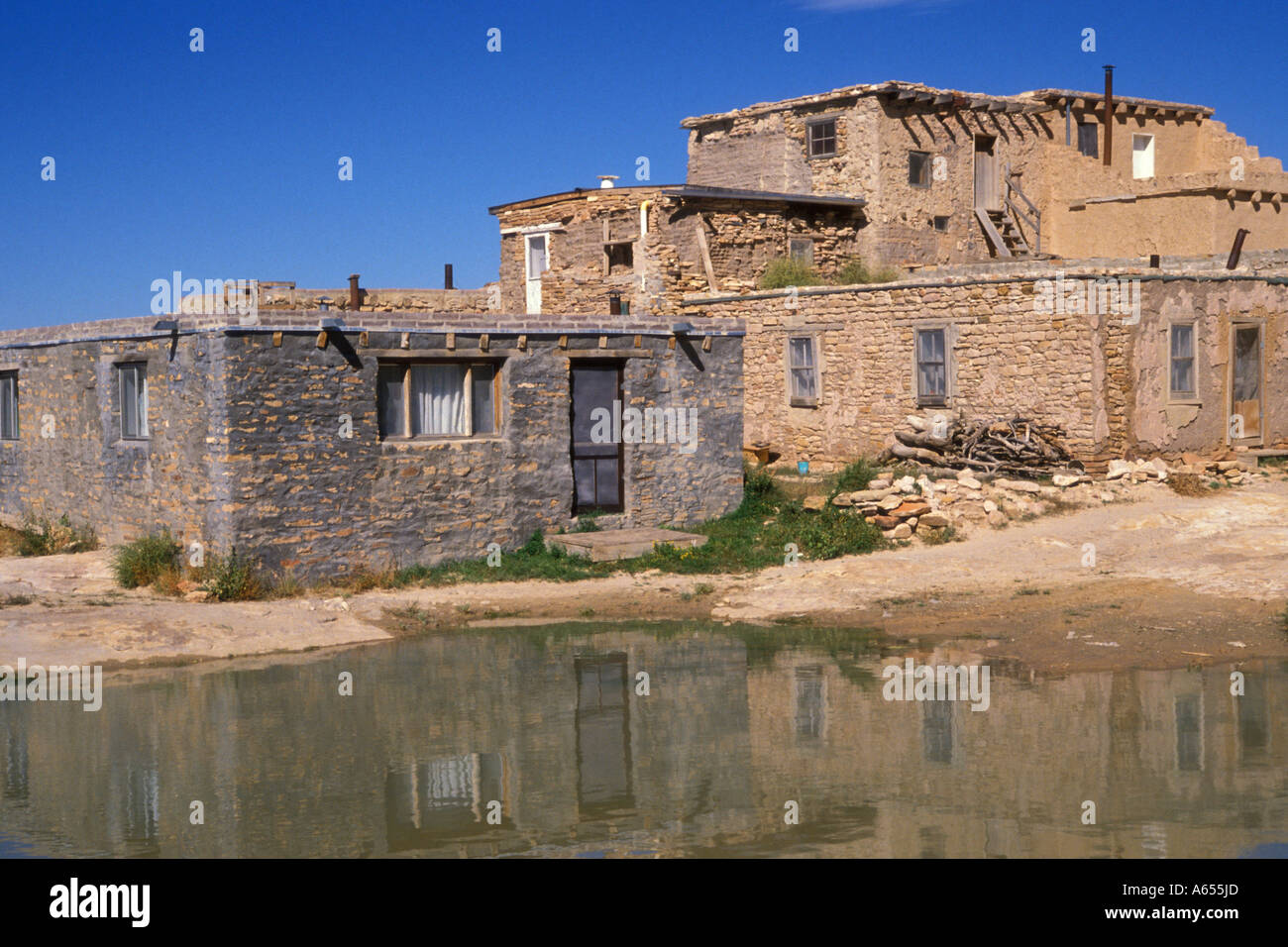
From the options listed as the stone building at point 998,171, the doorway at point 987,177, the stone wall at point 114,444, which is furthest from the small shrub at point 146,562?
the doorway at point 987,177

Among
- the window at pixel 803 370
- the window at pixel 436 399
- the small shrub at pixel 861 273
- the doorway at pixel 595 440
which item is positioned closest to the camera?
the window at pixel 436 399

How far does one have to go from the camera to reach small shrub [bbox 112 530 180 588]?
15758 millimetres

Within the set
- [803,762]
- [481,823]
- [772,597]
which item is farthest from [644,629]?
[481,823]

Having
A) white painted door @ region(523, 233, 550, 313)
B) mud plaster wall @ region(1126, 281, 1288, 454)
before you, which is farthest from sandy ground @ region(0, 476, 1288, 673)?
white painted door @ region(523, 233, 550, 313)

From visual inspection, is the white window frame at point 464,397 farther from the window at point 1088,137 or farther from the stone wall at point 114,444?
the window at point 1088,137

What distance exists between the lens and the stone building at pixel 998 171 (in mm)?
31500

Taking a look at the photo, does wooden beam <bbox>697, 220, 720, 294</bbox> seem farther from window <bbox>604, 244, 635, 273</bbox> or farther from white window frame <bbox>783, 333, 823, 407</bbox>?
white window frame <bbox>783, 333, 823, 407</bbox>

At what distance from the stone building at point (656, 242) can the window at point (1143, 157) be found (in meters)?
10.1

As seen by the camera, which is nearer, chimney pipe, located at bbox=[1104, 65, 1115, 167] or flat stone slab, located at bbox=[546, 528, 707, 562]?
flat stone slab, located at bbox=[546, 528, 707, 562]

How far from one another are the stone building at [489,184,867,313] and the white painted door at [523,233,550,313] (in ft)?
0.08

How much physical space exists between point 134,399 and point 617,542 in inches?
254

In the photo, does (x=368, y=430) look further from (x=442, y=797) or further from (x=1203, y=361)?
(x=1203, y=361)

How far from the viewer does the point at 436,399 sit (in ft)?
55.6

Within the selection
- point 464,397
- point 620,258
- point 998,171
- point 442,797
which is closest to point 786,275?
point 620,258
